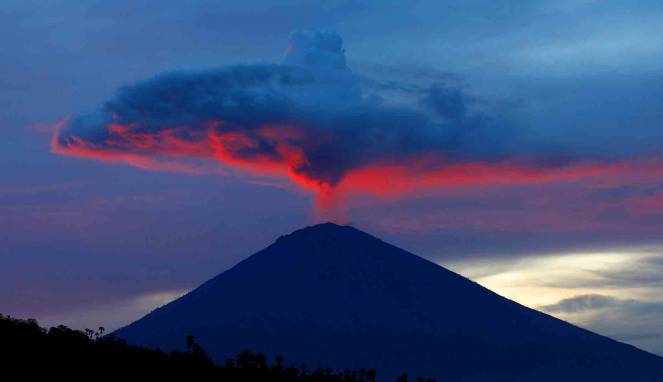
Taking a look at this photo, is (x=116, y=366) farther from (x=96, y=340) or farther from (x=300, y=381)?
(x=300, y=381)

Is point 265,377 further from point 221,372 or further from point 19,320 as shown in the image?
point 19,320

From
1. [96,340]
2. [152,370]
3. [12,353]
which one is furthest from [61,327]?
[12,353]

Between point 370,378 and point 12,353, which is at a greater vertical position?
point 370,378

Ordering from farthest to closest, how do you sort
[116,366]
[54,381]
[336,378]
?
[336,378], [116,366], [54,381]

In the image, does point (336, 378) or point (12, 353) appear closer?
point (12, 353)

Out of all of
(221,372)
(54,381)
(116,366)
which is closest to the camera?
(54,381)

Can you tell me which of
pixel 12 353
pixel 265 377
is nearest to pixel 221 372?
pixel 265 377
